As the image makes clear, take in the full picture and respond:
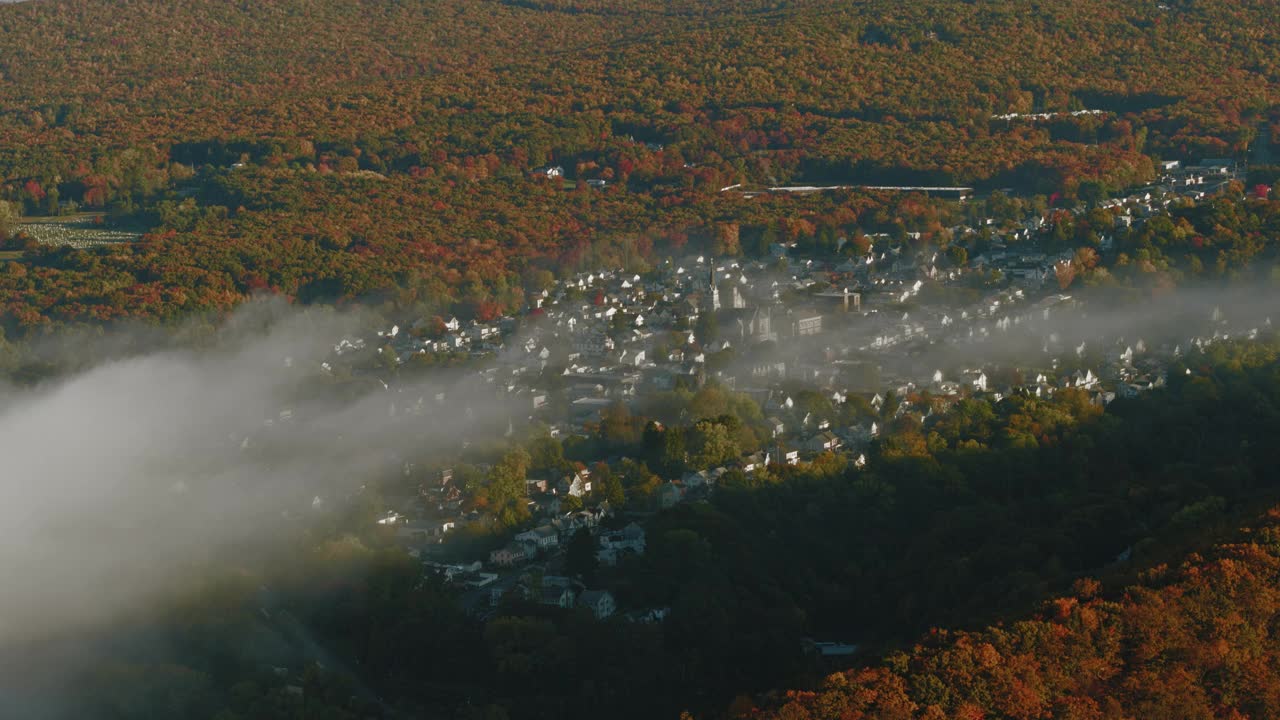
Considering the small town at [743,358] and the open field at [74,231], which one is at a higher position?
the small town at [743,358]

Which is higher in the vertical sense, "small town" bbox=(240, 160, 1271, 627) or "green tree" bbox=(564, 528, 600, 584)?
"green tree" bbox=(564, 528, 600, 584)

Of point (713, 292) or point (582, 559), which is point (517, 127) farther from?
point (582, 559)

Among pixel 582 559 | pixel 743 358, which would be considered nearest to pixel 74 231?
→ pixel 743 358

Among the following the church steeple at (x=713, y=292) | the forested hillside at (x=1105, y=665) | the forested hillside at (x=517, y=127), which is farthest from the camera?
the forested hillside at (x=517, y=127)

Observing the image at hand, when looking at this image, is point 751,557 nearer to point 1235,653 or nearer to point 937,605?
point 937,605

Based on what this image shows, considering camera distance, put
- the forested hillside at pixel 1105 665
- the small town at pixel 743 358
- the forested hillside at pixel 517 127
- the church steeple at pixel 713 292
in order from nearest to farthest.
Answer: the forested hillside at pixel 1105 665, the small town at pixel 743 358, the church steeple at pixel 713 292, the forested hillside at pixel 517 127

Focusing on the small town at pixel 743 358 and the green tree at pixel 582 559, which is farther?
the small town at pixel 743 358

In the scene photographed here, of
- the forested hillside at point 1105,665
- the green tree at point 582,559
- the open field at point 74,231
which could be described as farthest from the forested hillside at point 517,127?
the forested hillside at point 1105,665

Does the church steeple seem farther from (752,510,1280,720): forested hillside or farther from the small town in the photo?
(752,510,1280,720): forested hillside

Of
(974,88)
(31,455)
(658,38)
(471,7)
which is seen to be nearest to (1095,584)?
(31,455)

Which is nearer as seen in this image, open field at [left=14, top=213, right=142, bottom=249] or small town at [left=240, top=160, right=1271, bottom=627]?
small town at [left=240, top=160, right=1271, bottom=627]

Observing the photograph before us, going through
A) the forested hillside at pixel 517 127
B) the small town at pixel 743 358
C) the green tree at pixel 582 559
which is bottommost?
the forested hillside at pixel 517 127

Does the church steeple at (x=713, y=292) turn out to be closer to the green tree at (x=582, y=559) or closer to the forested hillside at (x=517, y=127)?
the forested hillside at (x=517, y=127)

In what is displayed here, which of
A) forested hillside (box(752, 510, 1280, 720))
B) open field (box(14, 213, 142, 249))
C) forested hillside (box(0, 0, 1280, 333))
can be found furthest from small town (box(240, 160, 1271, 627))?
open field (box(14, 213, 142, 249))
